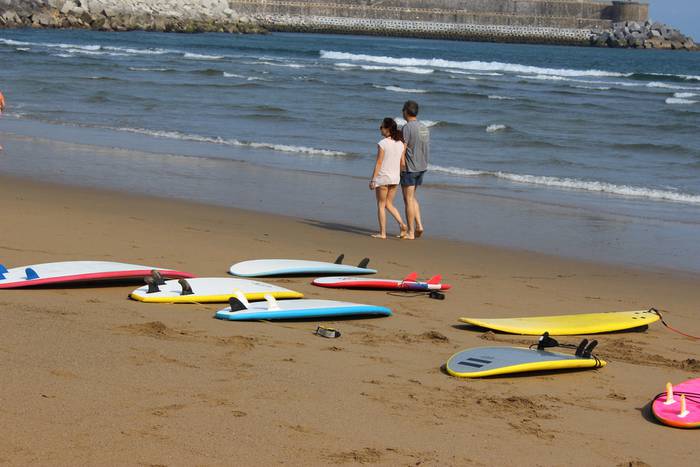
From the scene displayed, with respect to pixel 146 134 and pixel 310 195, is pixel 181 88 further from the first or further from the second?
pixel 310 195

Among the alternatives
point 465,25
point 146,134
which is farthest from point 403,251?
point 465,25

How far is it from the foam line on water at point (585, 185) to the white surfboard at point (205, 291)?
8.46 metres

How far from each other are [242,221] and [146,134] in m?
8.21

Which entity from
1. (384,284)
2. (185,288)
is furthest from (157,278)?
(384,284)

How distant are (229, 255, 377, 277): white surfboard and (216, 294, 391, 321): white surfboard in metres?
1.12

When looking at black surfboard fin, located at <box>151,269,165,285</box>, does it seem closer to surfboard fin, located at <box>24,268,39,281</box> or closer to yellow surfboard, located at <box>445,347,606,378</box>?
surfboard fin, located at <box>24,268,39,281</box>

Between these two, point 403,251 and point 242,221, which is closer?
point 403,251

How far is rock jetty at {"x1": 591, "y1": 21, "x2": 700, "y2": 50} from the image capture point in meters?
93.9

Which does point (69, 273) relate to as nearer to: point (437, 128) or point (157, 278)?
point (157, 278)

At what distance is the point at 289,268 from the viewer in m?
7.56

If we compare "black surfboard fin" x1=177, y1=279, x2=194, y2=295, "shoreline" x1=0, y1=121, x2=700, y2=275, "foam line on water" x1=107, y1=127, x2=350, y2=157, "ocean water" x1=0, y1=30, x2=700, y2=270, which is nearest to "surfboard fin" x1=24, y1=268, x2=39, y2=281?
"black surfboard fin" x1=177, y1=279, x2=194, y2=295

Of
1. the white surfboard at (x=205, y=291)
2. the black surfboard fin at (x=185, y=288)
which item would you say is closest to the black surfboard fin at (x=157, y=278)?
the white surfboard at (x=205, y=291)

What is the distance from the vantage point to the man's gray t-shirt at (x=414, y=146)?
975cm

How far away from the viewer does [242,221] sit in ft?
33.3
